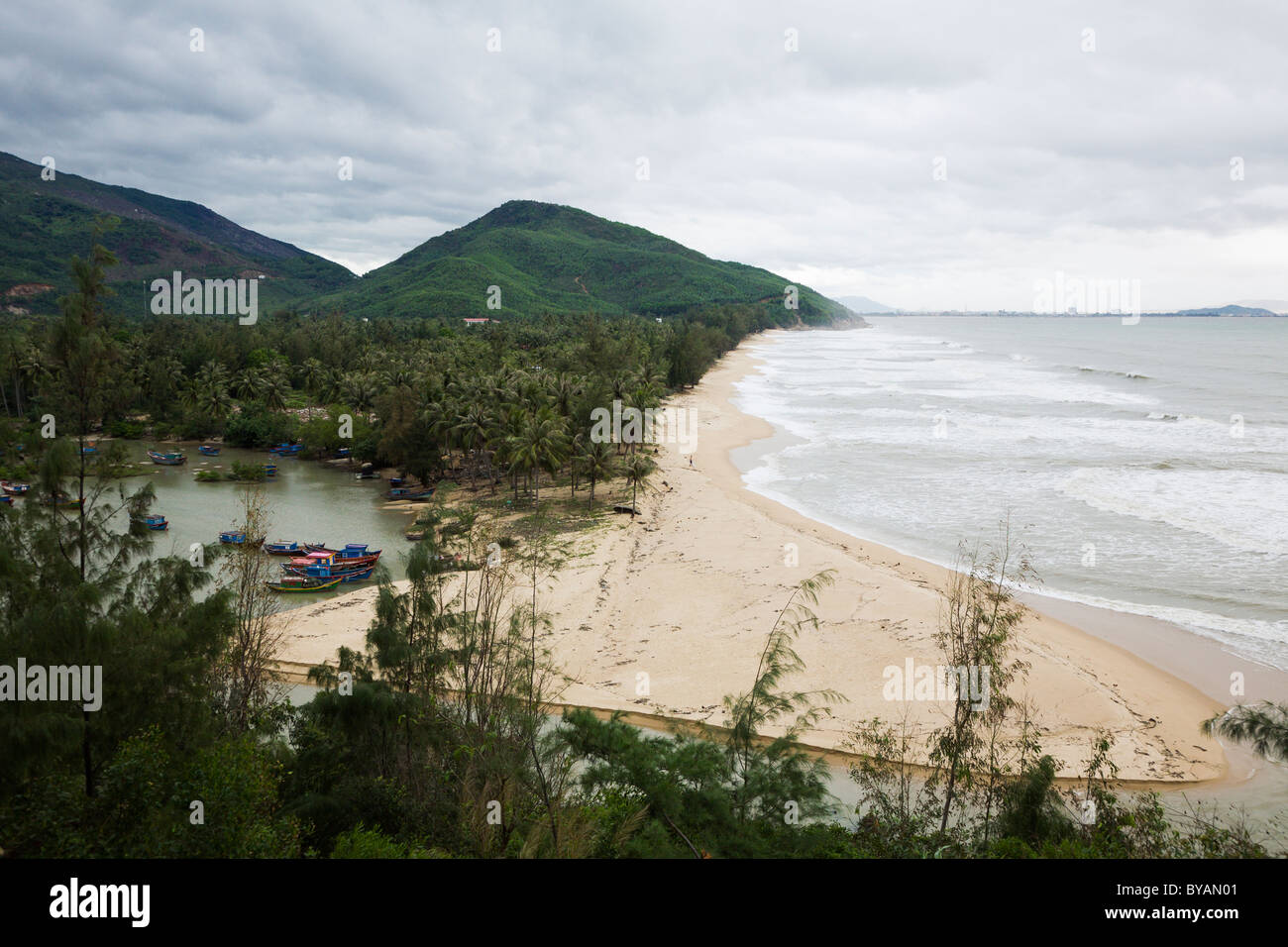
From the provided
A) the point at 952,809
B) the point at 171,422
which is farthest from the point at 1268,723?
the point at 171,422

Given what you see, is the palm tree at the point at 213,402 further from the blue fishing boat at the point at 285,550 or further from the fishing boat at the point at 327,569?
the fishing boat at the point at 327,569

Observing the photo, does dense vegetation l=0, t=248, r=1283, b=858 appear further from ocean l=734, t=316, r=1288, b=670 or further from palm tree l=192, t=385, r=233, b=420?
palm tree l=192, t=385, r=233, b=420

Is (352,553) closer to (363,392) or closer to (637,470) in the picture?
(637,470)

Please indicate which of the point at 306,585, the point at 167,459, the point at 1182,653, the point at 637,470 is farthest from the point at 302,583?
the point at 167,459

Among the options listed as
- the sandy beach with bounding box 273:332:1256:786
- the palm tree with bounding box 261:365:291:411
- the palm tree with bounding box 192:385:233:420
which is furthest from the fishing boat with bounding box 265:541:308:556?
the palm tree with bounding box 261:365:291:411

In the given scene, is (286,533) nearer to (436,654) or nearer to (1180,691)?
(436,654)
